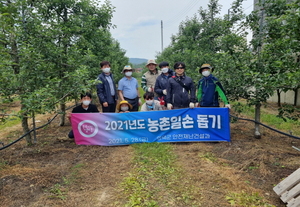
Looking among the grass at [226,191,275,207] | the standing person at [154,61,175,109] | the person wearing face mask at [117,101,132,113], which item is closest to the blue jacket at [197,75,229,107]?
the standing person at [154,61,175,109]

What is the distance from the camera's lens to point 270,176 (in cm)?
360

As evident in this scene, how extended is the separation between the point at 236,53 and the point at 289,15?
2.08 m

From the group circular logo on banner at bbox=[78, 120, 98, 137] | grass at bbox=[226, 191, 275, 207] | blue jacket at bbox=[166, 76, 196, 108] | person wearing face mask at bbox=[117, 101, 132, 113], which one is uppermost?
blue jacket at bbox=[166, 76, 196, 108]

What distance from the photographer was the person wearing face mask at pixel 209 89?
532 cm

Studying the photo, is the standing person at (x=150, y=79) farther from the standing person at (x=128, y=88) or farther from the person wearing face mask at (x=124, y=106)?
the person wearing face mask at (x=124, y=106)

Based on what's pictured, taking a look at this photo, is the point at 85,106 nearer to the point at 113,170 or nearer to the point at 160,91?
the point at 160,91

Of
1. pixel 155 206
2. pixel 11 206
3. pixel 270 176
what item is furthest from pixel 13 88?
pixel 270 176

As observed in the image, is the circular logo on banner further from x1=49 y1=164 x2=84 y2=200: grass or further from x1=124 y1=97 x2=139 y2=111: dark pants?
x1=49 y1=164 x2=84 y2=200: grass

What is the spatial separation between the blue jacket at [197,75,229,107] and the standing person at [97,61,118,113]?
2320 mm

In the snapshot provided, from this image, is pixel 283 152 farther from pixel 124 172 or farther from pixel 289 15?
pixel 124 172

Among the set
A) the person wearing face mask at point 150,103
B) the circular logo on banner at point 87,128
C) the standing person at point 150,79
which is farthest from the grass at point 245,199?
the standing person at point 150,79

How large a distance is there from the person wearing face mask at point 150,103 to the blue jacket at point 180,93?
46cm

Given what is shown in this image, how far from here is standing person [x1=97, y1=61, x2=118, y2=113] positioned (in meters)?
5.64

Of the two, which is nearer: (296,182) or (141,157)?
(296,182)
